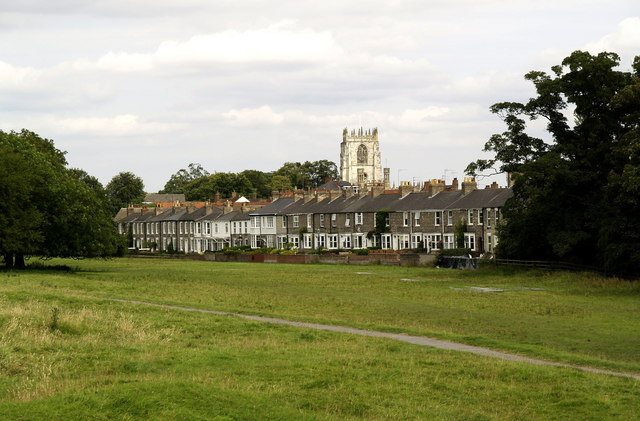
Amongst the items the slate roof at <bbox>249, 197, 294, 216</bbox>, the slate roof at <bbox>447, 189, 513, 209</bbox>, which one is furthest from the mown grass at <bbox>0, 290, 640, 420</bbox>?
the slate roof at <bbox>249, 197, 294, 216</bbox>

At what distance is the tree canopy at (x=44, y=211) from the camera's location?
61531mm

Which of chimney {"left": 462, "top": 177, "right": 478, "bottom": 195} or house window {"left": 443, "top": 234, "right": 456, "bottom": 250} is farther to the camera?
chimney {"left": 462, "top": 177, "right": 478, "bottom": 195}

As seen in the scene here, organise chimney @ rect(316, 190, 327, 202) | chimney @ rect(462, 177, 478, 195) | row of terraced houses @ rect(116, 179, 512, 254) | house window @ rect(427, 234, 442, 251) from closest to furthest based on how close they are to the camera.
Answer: row of terraced houses @ rect(116, 179, 512, 254) → house window @ rect(427, 234, 442, 251) → chimney @ rect(462, 177, 478, 195) → chimney @ rect(316, 190, 327, 202)

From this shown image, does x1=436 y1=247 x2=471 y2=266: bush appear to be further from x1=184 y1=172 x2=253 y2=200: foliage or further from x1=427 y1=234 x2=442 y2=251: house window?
x1=184 y1=172 x2=253 y2=200: foliage

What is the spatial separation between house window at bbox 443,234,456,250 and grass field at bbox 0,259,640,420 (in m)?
55.2

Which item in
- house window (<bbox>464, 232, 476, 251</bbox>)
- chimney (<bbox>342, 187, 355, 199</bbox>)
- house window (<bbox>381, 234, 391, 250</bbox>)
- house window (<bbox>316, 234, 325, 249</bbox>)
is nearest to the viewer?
house window (<bbox>464, 232, 476, 251</bbox>)

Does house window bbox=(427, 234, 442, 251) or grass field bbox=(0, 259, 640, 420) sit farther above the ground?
house window bbox=(427, 234, 442, 251)

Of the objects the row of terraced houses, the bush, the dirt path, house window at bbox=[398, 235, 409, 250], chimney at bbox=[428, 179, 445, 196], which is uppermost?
chimney at bbox=[428, 179, 445, 196]

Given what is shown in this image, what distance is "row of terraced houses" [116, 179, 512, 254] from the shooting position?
9588 cm

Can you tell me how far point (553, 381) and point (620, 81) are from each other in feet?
146

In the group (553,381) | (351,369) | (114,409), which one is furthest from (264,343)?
(114,409)

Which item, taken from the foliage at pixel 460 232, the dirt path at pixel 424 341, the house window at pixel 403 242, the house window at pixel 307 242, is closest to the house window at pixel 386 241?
the house window at pixel 403 242

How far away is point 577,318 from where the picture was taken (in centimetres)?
3725

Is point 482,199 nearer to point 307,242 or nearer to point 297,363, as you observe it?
point 307,242
